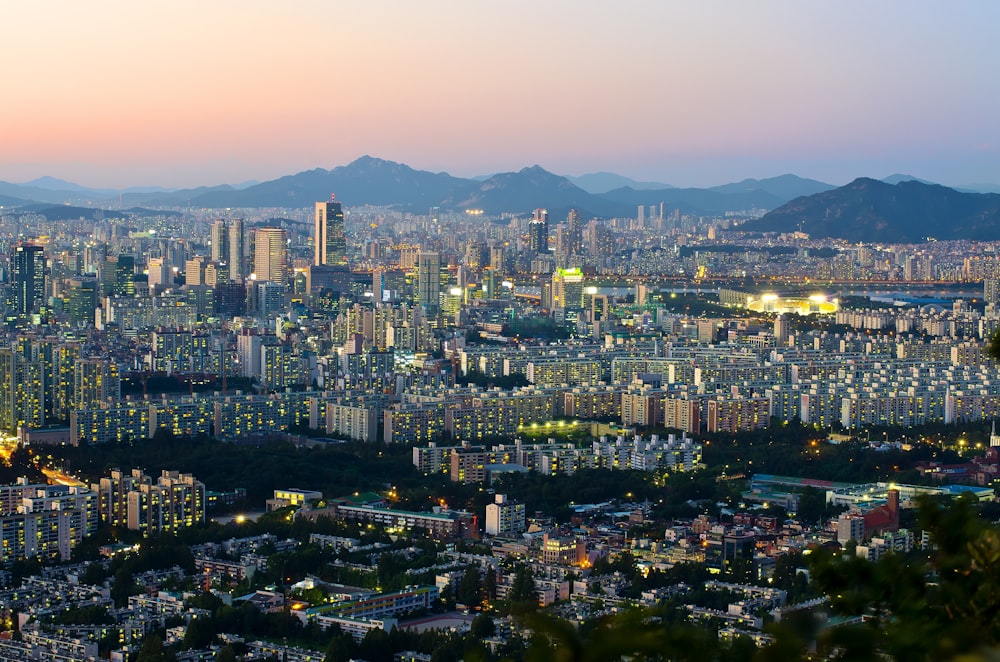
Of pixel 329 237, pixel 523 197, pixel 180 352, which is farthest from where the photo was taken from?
pixel 523 197

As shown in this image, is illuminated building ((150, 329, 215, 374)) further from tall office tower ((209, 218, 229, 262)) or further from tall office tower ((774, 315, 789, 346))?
tall office tower ((209, 218, 229, 262))

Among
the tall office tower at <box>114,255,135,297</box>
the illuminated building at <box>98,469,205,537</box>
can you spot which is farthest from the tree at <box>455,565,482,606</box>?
the tall office tower at <box>114,255,135,297</box>

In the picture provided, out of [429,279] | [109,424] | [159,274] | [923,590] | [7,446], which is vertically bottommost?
[7,446]

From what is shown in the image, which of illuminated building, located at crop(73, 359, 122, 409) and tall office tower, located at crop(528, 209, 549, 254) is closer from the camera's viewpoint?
illuminated building, located at crop(73, 359, 122, 409)

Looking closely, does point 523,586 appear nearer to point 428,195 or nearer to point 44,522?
point 44,522

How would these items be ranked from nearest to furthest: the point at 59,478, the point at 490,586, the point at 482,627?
1. the point at 482,627
2. the point at 490,586
3. the point at 59,478

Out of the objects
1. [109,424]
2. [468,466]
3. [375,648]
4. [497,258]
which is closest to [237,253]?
[497,258]

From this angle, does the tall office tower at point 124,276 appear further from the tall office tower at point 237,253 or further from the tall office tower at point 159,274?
the tall office tower at point 237,253
